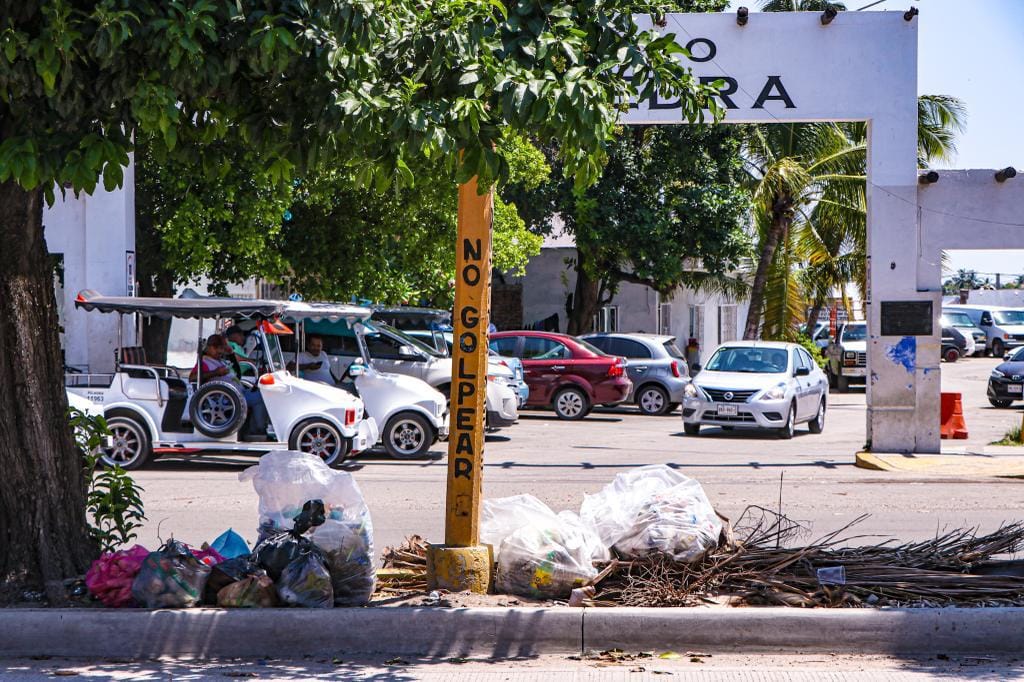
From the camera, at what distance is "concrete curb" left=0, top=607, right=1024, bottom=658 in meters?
6.32

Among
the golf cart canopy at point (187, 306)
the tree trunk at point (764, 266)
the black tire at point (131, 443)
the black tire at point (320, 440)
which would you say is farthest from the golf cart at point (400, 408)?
the tree trunk at point (764, 266)

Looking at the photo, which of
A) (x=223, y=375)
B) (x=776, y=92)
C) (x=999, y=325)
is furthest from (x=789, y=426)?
(x=999, y=325)

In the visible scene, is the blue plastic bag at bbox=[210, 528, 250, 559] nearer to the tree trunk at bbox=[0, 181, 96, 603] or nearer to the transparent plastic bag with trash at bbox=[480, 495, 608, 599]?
the tree trunk at bbox=[0, 181, 96, 603]

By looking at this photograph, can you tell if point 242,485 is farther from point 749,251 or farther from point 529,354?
point 749,251

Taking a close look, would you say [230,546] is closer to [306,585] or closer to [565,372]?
[306,585]

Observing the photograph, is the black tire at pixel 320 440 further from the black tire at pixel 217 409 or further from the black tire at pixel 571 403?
the black tire at pixel 571 403

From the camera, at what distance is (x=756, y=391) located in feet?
60.5

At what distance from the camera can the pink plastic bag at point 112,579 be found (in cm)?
664

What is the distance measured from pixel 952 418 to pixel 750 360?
3.38 m

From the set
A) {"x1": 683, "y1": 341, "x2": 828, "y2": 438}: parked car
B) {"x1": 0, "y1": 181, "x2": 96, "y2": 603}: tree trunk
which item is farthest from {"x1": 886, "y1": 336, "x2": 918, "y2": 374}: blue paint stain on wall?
{"x1": 0, "y1": 181, "x2": 96, "y2": 603}: tree trunk

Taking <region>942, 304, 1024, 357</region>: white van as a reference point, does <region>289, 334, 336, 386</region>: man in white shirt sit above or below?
below

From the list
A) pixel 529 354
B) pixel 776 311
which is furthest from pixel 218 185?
pixel 776 311

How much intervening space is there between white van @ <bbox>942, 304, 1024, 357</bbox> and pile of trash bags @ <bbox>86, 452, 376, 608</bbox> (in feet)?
151

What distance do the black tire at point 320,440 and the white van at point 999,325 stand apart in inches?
1599
